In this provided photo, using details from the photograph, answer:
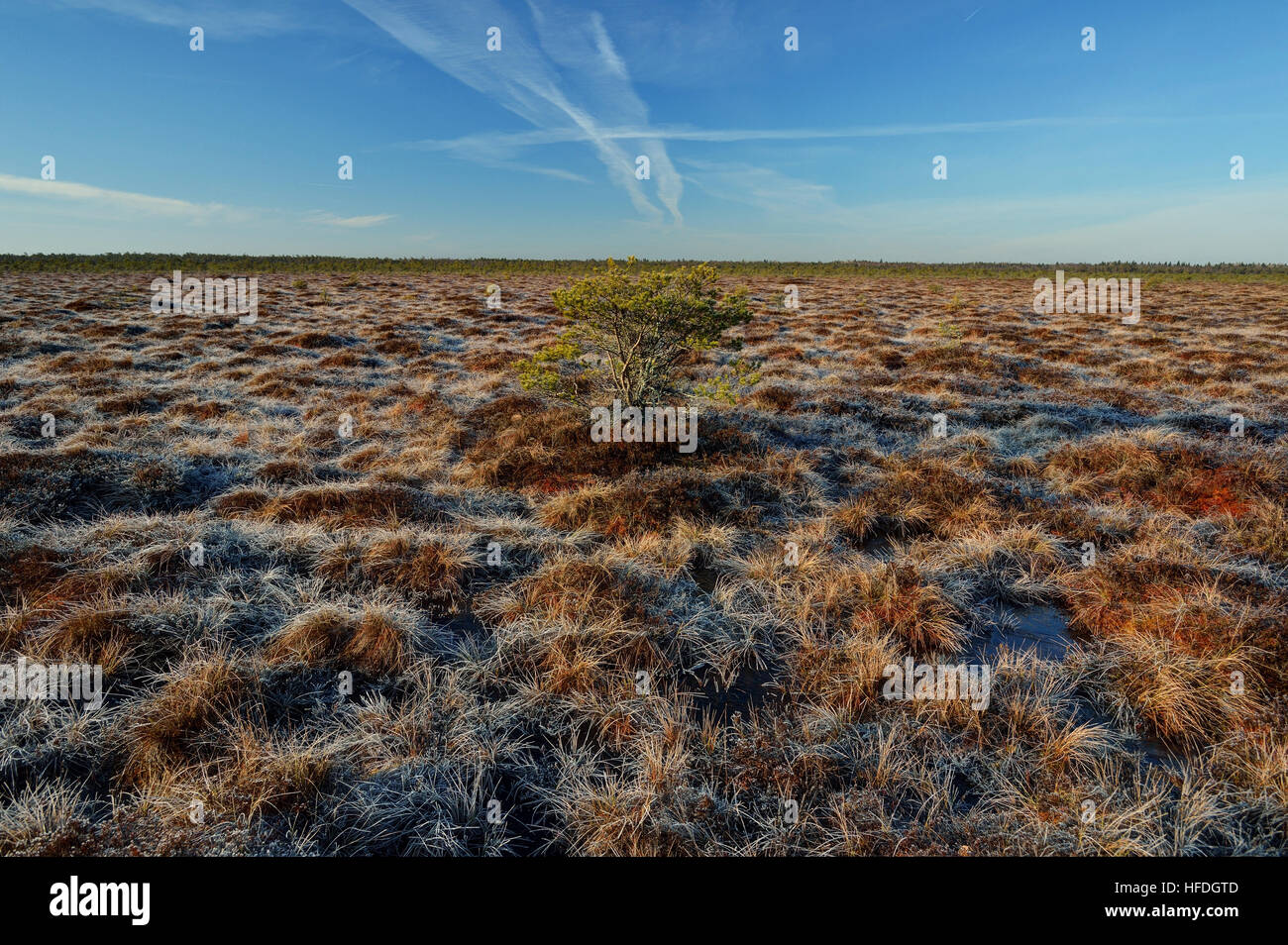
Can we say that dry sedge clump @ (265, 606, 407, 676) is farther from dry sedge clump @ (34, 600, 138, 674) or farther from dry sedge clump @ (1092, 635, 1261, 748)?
dry sedge clump @ (1092, 635, 1261, 748)

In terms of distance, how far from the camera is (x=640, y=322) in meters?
7.88

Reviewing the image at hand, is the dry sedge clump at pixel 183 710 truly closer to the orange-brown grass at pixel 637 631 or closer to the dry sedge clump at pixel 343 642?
the orange-brown grass at pixel 637 631

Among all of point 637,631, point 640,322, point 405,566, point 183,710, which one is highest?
point 640,322

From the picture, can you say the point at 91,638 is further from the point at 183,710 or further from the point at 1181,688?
the point at 1181,688

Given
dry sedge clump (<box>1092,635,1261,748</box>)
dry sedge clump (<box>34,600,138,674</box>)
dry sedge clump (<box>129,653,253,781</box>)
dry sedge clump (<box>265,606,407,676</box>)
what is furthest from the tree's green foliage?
dry sedge clump (<box>1092,635,1261,748</box>)

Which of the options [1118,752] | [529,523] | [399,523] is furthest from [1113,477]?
[399,523]

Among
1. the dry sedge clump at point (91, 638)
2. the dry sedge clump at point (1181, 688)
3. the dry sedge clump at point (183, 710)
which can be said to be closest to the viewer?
the dry sedge clump at point (183, 710)

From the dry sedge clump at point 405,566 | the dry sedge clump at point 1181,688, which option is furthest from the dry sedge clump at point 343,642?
the dry sedge clump at point 1181,688

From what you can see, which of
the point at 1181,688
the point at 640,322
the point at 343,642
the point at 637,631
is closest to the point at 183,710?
the point at 343,642

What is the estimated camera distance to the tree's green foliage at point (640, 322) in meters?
7.50

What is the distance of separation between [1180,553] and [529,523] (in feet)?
20.8

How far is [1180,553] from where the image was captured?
5305 millimetres
